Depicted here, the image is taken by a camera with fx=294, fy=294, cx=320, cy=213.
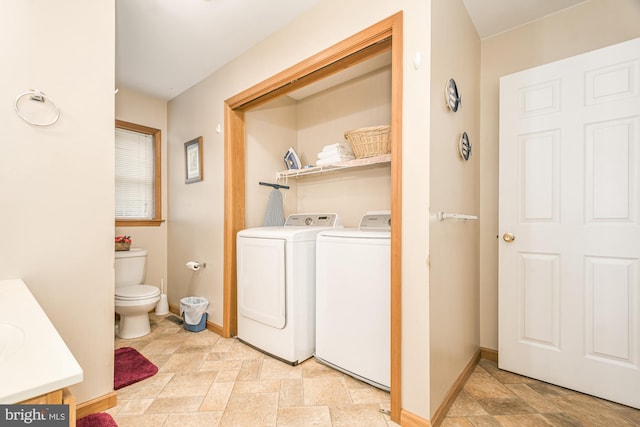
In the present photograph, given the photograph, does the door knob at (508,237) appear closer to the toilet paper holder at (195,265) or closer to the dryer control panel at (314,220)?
the dryer control panel at (314,220)

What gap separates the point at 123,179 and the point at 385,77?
296 centimetres

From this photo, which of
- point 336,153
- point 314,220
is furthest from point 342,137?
point 314,220

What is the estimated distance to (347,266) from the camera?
1904mm

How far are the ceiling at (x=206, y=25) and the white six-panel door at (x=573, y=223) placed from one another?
0.42 m

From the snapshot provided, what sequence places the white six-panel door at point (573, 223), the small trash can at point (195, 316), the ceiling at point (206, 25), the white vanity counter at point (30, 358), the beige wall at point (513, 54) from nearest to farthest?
the white vanity counter at point (30, 358) < the white six-panel door at point (573, 223) < the beige wall at point (513, 54) < the ceiling at point (206, 25) < the small trash can at point (195, 316)

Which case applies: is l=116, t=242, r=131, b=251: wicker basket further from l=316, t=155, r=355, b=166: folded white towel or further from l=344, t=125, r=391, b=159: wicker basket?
l=344, t=125, r=391, b=159: wicker basket

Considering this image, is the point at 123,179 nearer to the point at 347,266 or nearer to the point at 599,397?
the point at 347,266

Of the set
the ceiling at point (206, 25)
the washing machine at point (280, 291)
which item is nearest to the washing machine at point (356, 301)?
the washing machine at point (280, 291)

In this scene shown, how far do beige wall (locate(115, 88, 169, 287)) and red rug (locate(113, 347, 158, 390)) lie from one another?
1.18 meters

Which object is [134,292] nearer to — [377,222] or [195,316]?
[195,316]

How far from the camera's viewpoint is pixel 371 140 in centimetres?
212

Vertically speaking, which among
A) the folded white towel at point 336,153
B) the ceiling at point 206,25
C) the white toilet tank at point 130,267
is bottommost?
the white toilet tank at point 130,267

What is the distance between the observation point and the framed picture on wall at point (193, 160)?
116 inches

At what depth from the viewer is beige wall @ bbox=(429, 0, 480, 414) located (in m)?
1.49
